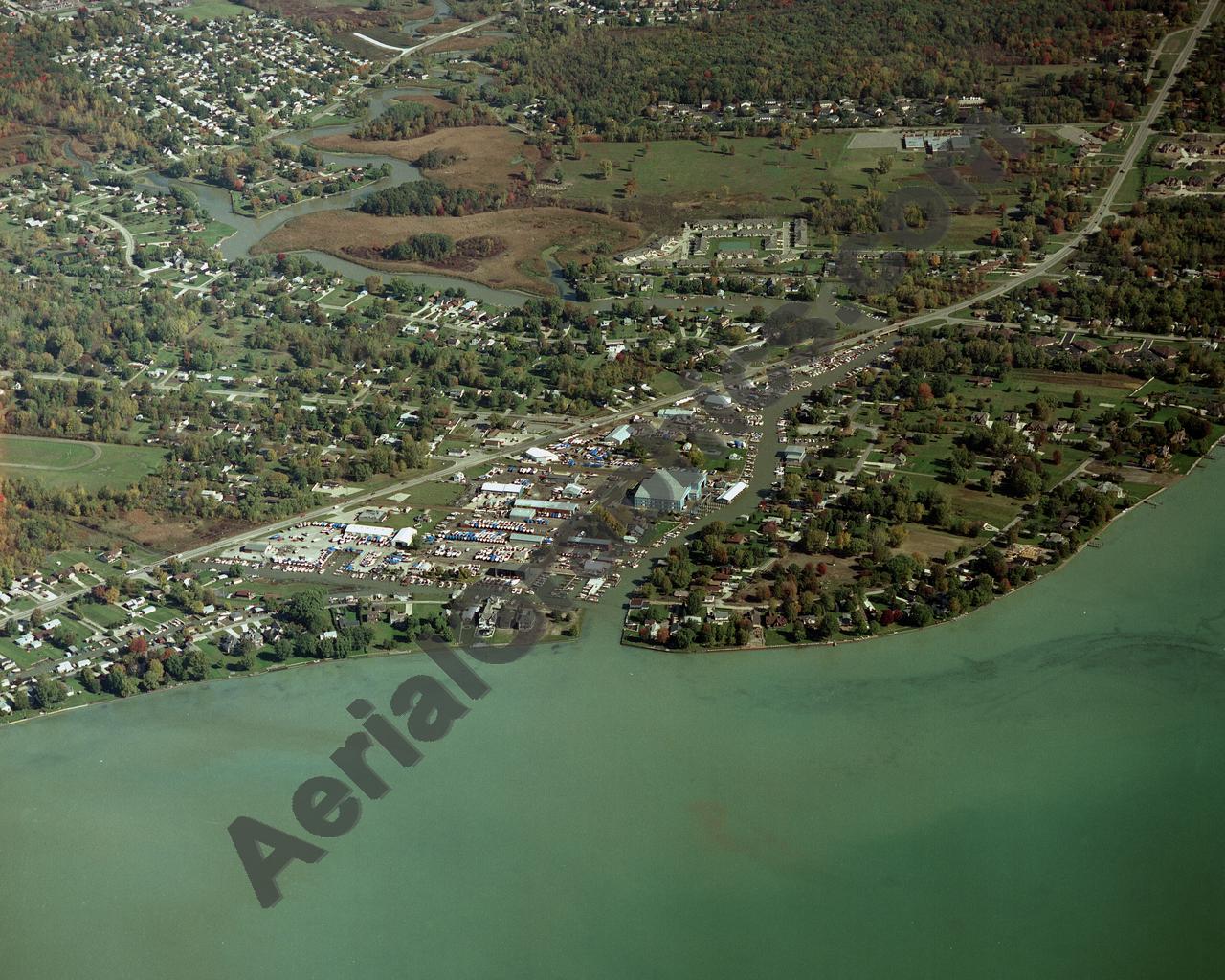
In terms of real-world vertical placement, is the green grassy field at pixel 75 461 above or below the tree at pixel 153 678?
above

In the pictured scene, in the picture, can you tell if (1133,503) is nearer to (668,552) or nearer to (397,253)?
(668,552)

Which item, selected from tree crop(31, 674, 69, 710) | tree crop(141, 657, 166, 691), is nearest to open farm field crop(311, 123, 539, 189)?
tree crop(141, 657, 166, 691)

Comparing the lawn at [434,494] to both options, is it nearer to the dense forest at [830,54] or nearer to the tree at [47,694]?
the tree at [47,694]

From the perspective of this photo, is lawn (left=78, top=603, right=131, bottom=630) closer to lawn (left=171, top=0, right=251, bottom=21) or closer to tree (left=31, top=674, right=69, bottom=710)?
tree (left=31, top=674, right=69, bottom=710)

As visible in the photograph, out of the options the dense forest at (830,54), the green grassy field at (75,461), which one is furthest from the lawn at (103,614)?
the dense forest at (830,54)

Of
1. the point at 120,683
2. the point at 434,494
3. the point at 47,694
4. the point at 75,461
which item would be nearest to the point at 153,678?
the point at 120,683
